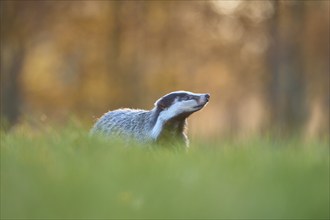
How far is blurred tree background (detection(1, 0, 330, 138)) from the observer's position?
103 feet

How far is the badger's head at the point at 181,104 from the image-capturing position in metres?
10.4

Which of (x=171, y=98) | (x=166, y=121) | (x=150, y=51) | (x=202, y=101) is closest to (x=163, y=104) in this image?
(x=171, y=98)

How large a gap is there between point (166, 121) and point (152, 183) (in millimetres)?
4463

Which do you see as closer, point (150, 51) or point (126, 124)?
point (126, 124)

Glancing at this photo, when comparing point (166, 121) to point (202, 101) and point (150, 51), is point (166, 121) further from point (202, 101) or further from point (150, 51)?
point (150, 51)

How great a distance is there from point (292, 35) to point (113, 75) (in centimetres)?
640

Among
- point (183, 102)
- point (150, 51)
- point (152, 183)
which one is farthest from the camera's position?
point (150, 51)

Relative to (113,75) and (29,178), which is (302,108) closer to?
(113,75)

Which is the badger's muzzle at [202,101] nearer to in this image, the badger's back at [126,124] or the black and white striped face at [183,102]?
the black and white striped face at [183,102]

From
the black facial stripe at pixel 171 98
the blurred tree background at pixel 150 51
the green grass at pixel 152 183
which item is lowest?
the blurred tree background at pixel 150 51

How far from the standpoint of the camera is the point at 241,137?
27.1 feet

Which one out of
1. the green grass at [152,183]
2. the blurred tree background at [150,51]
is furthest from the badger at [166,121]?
the blurred tree background at [150,51]

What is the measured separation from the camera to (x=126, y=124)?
11203mm

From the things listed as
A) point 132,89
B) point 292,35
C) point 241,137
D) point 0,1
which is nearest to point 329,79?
point 292,35
